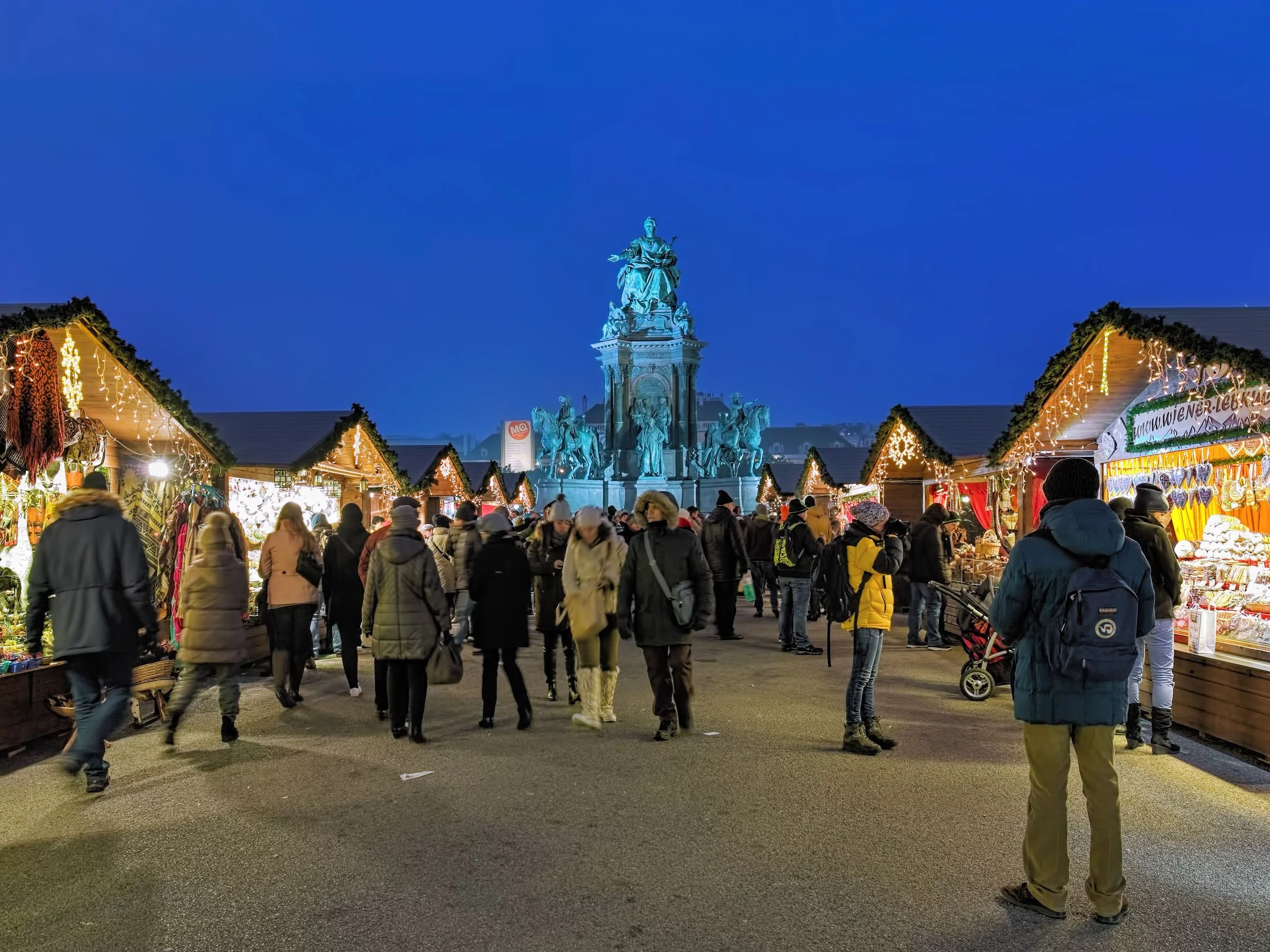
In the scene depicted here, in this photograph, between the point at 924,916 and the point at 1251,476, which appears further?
the point at 1251,476

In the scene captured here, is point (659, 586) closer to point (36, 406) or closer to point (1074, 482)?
point (1074, 482)

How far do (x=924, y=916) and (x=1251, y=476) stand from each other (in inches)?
278

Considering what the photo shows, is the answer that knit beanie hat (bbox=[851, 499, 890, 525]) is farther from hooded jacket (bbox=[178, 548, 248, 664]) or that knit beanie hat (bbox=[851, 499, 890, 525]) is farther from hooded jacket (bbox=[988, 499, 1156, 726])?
hooded jacket (bbox=[178, 548, 248, 664])

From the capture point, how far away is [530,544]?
357 inches

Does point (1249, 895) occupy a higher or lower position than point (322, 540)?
lower

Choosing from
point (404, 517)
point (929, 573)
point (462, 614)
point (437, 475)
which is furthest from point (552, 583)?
point (437, 475)

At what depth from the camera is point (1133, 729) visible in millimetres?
6762

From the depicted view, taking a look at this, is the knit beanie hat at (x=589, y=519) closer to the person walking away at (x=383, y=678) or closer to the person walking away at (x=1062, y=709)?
the person walking away at (x=383, y=678)

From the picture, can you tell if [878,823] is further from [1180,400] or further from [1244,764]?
[1180,400]

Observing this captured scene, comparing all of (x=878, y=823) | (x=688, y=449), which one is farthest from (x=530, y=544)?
(x=688, y=449)

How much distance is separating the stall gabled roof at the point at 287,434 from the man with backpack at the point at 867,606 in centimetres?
817

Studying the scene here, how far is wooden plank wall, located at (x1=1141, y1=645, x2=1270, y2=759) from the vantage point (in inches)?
249

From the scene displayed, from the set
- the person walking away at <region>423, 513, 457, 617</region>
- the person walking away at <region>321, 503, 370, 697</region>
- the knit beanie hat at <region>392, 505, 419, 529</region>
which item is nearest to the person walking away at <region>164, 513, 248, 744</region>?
the knit beanie hat at <region>392, 505, 419, 529</region>

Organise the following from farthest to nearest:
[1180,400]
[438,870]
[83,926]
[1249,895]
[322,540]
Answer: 1. [322,540]
2. [1180,400]
3. [438,870]
4. [1249,895]
5. [83,926]
